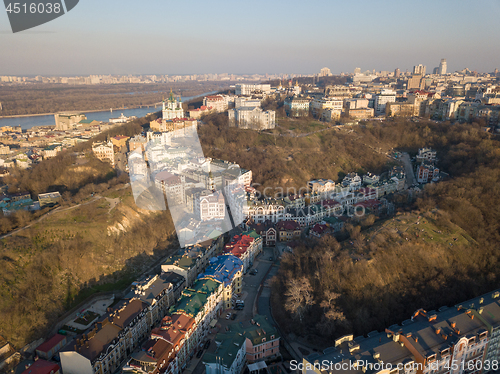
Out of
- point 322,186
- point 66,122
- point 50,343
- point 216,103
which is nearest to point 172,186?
point 322,186

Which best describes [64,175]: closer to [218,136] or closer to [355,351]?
[218,136]

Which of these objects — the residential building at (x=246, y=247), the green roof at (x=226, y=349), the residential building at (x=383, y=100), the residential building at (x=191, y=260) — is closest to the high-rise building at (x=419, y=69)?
the residential building at (x=383, y=100)

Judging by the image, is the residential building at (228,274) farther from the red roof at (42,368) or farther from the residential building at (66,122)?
the residential building at (66,122)

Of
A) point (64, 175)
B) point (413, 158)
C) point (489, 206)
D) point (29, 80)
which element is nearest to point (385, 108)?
point (413, 158)

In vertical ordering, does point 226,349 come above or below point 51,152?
below

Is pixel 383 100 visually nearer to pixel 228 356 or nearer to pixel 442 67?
pixel 228 356

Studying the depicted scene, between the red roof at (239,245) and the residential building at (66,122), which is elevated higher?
the residential building at (66,122)
